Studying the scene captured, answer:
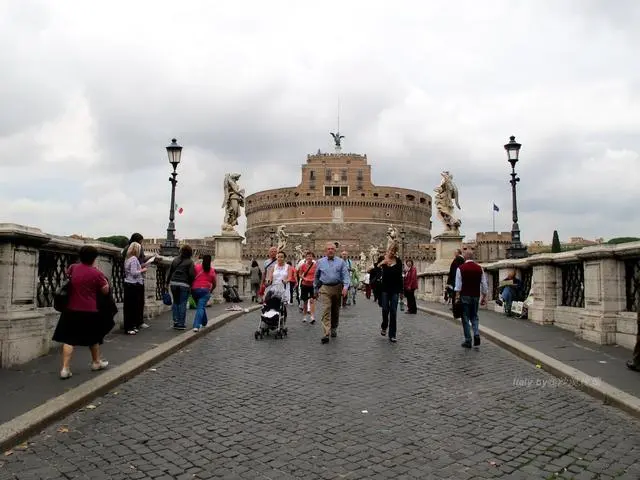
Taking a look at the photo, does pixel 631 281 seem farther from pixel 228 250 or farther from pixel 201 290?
pixel 228 250

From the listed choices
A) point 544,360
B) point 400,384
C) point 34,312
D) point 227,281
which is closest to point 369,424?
point 400,384

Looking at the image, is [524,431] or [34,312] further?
[34,312]

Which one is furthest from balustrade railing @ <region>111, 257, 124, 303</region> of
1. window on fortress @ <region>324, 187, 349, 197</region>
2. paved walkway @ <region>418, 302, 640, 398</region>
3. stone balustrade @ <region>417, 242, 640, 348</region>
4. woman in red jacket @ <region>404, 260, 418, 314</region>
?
window on fortress @ <region>324, 187, 349, 197</region>

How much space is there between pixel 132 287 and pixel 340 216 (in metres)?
79.6

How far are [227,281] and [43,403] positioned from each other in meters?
14.0

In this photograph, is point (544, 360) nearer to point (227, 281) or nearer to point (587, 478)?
point (587, 478)

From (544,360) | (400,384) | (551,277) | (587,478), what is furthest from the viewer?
(551,277)

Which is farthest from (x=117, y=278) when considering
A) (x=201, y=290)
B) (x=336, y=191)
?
(x=336, y=191)

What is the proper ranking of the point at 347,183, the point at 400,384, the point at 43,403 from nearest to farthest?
the point at 43,403, the point at 400,384, the point at 347,183

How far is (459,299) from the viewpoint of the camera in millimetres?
8578

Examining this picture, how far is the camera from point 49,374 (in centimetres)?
571

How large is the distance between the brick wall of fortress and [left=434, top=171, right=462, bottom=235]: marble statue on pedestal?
2405 inches

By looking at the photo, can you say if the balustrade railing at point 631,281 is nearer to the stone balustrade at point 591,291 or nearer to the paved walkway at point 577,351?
the stone balustrade at point 591,291

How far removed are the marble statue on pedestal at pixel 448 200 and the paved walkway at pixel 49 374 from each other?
13176mm
